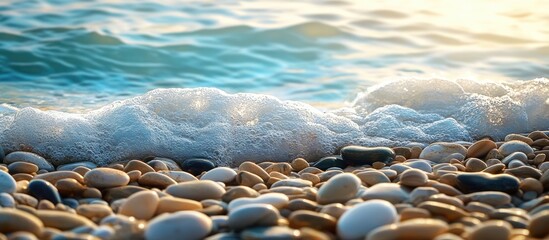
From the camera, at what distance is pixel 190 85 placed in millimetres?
6152

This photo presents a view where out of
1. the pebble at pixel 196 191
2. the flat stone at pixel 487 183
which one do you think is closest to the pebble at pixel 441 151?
the flat stone at pixel 487 183

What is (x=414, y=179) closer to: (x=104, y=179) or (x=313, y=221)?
(x=313, y=221)

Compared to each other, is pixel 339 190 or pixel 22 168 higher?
pixel 339 190

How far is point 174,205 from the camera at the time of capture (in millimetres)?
2332

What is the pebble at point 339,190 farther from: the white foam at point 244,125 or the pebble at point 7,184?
the white foam at point 244,125

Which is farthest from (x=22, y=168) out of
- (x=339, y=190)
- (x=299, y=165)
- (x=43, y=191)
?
(x=339, y=190)

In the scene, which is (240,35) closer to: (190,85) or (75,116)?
(190,85)

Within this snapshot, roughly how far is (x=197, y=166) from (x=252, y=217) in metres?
1.39

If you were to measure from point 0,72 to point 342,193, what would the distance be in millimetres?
4445

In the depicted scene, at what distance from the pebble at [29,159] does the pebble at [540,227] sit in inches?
85.1

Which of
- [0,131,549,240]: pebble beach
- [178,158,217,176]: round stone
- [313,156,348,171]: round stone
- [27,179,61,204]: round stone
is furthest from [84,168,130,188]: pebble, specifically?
[313,156,348,171]: round stone

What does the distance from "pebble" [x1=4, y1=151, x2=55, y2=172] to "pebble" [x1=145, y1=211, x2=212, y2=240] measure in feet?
5.02

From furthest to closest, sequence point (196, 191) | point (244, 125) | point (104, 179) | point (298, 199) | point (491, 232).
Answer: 1. point (244, 125)
2. point (104, 179)
3. point (196, 191)
4. point (298, 199)
5. point (491, 232)

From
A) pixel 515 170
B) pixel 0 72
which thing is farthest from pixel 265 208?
pixel 0 72
